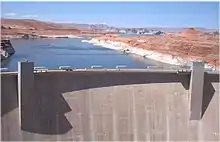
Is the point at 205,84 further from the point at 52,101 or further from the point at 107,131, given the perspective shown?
the point at 52,101

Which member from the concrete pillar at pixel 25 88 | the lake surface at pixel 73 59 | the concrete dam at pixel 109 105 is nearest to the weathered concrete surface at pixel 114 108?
the concrete dam at pixel 109 105

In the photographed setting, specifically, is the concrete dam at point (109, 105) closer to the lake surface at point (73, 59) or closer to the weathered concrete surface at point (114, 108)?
the weathered concrete surface at point (114, 108)

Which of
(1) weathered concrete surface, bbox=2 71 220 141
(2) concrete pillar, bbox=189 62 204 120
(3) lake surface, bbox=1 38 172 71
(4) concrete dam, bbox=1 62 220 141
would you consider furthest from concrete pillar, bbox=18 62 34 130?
(3) lake surface, bbox=1 38 172 71

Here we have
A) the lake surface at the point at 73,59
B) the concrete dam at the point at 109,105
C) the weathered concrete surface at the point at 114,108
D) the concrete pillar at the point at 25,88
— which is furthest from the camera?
the lake surface at the point at 73,59

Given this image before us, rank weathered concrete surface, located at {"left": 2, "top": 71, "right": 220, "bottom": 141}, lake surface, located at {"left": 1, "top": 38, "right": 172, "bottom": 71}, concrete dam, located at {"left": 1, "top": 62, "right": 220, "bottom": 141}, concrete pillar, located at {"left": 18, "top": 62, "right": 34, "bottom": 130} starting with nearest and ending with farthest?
concrete pillar, located at {"left": 18, "top": 62, "right": 34, "bottom": 130}, concrete dam, located at {"left": 1, "top": 62, "right": 220, "bottom": 141}, weathered concrete surface, located at {"left": 2, "top": 71, "right": 220, "bottom": 141}, lake surface, located at {"left": 1, "top": 38, "right": 172, "bottom": 71}

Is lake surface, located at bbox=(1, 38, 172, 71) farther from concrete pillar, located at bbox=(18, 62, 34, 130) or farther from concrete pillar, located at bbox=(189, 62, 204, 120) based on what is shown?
concrete pillar, located at bbox=(189, 62, 204, 120)

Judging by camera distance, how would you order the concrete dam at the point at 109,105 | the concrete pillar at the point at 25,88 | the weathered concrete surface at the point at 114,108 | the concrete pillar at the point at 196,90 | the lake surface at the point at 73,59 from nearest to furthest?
the concrete pillar at the point at 25,88 → the concrete dam at the point at 109,105 → the weathered concrete surface at the point at 114,108 → the concrete pillar at the point at 196,90 → the lake surface at the point at 73,59

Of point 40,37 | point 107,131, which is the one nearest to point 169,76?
point 107,131
